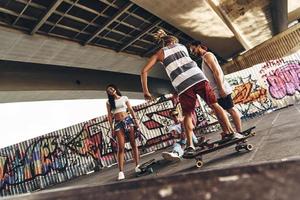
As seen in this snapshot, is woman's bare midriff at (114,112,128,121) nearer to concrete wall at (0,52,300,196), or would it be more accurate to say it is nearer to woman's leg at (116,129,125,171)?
woman's leg at (116,129,125,171)

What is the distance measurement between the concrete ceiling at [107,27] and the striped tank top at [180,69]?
9.52 meters

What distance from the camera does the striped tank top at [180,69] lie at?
4328 mm

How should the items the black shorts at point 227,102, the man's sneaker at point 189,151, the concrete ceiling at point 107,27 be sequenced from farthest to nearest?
the concrete ceiling at point 107,27
the black shorts at point 227,102
the man's sneaker at point 189,151

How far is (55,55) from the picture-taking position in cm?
1645

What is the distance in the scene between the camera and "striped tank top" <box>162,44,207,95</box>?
14.2 feet

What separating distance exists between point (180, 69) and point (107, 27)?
13.1 metres

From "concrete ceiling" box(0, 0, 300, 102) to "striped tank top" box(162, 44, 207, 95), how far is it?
375 inches

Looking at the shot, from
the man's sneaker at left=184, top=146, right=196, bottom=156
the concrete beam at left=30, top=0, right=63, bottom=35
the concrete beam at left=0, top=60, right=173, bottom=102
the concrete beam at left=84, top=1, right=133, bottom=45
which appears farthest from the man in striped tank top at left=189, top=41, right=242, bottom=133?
the concrete beam at left=0, top=60, right=173, bottom=102

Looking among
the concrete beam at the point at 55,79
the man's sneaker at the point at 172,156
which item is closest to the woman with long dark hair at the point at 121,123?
the man's sneaker at the point at 172,156

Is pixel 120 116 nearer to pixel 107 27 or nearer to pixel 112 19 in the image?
pixel 112 19

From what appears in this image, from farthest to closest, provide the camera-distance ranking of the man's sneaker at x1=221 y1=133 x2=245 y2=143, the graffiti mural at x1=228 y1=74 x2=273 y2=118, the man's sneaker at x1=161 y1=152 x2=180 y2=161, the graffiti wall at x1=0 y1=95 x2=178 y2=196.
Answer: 1. the graffiti mural at x1=228 y1=74 x2=273 y2=118
2. the graffiti wall at x1=0 y1=95 x2=178 y2=196
3. the man's sneaker at x1=161 y1=152 x2=180 y2=161
4. the man's sneaker at x1=221 y1=133 x2=245 y2=143

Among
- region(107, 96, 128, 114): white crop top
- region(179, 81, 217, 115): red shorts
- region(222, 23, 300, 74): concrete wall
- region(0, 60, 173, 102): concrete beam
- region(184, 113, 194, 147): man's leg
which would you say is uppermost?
region(0, 60, 173, 102): concrete beam

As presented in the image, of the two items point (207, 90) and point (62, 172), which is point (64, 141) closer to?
Answer: point (62, 172)

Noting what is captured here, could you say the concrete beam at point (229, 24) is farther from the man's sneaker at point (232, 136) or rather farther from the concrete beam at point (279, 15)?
the man's sneaker at point (232, 136)
